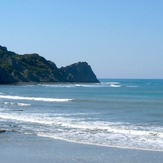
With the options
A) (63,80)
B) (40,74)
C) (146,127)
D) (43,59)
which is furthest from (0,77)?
(146,127)

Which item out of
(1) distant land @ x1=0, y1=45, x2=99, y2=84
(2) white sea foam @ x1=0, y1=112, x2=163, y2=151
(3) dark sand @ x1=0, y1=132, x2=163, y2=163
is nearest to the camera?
(3) dark sand @ x1=0, y1=132, x2=163, y2=163

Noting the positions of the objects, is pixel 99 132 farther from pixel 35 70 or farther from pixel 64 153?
pixel 35 70

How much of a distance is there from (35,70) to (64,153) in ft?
503

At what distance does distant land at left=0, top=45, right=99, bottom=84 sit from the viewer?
150m

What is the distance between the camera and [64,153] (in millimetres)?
16109

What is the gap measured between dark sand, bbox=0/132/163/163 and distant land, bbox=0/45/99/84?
121700mm

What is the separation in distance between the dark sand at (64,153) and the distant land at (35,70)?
122m

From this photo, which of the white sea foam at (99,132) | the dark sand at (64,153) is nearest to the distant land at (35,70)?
Answer: the white sea foam at (99,132)

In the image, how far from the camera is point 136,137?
67.2 feet

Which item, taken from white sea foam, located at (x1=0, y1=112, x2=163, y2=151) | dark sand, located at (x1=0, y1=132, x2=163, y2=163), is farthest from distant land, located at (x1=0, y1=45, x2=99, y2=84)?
dark sand, located at (x1=0, y1=132, x2=163, y2=163)

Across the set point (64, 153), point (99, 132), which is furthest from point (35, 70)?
point (64, 153)

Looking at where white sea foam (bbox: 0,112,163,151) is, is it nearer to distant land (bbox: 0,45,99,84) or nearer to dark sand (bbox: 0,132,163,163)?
dark sand (bbox: 0,132,163,163)

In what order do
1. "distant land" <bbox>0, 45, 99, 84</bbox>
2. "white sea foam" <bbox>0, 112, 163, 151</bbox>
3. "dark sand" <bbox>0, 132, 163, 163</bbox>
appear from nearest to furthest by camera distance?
"dark sand" <bbox>0, 132, 163, 163</bbox>
"white sea foam" <bbox>0, 112, 163, 151</bbox>
"distant land" <bbox>0, 45, 99, 84</bbox>

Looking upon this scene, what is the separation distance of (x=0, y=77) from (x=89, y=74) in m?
67.3
